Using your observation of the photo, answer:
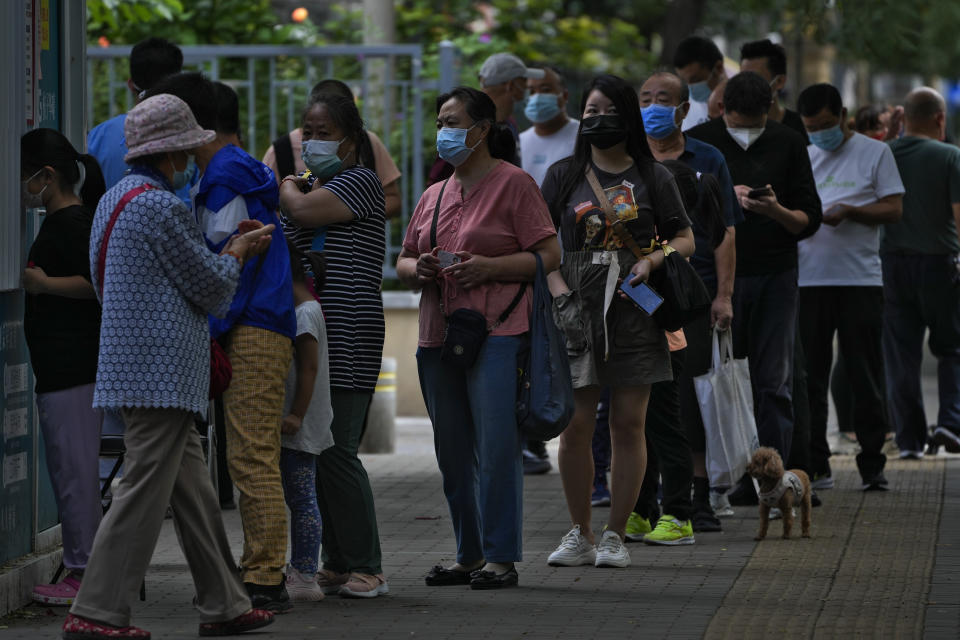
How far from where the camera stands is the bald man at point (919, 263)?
11586 millimetres

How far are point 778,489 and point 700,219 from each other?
1327 millimetres

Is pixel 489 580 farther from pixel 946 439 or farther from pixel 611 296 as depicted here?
pixel 946 439

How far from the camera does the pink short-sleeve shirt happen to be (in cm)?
709

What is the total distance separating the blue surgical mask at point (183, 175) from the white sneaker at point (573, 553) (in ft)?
8.06

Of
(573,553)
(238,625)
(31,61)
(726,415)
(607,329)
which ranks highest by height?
(31,61)

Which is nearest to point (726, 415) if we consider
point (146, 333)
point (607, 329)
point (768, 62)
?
point (607, 329)

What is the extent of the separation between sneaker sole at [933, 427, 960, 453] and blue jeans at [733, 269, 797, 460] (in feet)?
8.48

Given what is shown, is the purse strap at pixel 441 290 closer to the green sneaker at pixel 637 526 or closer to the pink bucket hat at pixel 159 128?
the pink bucket hat at pixel 159 128

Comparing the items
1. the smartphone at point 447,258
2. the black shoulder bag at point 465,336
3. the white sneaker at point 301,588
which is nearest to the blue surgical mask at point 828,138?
the black shoulder bag at point 465,336

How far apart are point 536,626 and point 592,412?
1522 millimetres

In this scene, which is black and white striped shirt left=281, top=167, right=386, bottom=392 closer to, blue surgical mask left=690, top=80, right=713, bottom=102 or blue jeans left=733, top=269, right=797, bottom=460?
blue jeans left=733, top=269, right=797, bottom=460

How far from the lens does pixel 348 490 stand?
6.99m

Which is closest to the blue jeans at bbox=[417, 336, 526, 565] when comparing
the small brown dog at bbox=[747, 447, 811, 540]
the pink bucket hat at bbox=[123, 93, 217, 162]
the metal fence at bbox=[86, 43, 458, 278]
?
the pink bucket hat at bbox=[123, 93, 217, 162]

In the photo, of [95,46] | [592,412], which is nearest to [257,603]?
[592,412]
